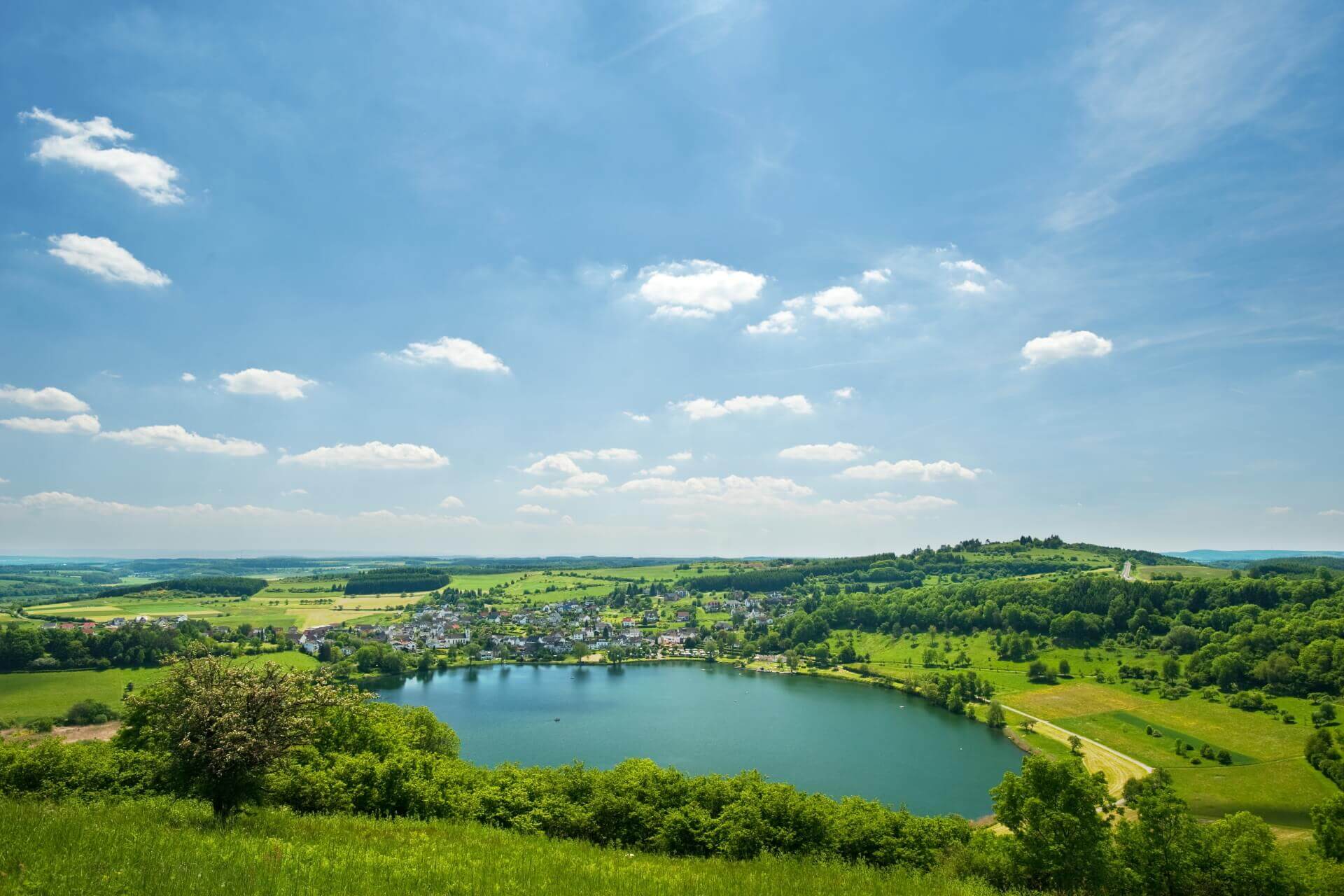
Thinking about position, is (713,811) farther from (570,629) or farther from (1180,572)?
(1180,572)

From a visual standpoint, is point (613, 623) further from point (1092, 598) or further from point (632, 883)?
point (632, 883)

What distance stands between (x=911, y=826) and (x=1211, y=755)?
55490mm

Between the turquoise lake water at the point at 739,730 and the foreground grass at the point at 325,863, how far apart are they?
4032 centimetres

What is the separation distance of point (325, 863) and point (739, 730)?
6631cm

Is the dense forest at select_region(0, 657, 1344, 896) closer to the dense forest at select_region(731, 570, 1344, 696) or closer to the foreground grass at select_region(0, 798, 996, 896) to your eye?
the foreground grass at select_region(0, 798, 996, 896)

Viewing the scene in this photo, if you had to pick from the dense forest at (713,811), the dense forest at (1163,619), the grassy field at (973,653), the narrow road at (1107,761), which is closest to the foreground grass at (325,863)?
the dense forest at (713,811)

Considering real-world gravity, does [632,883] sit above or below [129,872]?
below

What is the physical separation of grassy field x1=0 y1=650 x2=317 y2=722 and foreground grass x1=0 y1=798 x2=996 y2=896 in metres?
51.1

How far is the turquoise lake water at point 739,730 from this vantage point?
54094 millimetres

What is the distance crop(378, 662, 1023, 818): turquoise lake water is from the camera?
54094 mm

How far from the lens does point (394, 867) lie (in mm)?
10078

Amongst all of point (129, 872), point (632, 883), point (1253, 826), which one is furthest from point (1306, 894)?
point (129, 872)

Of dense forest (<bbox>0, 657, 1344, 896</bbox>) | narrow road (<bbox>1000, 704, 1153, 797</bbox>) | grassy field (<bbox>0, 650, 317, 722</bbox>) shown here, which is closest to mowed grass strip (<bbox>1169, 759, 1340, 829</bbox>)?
narrow road (<bbox>1000, 704, 1153, 797</bbox>)

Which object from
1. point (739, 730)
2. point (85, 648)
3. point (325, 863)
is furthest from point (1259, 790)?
point (85, 648)
